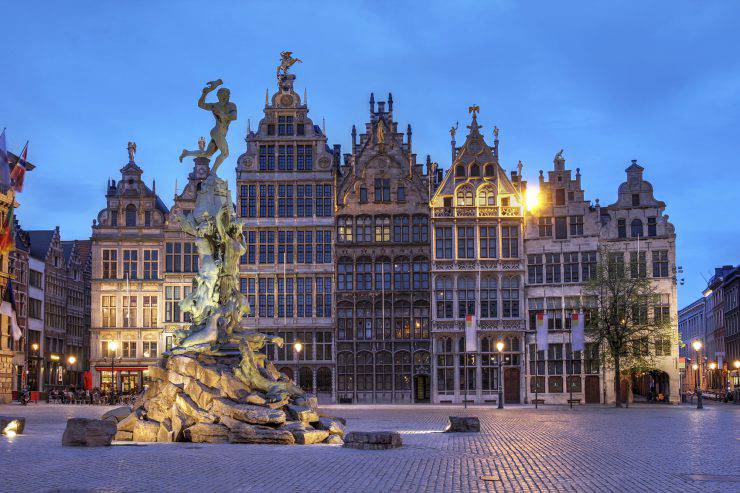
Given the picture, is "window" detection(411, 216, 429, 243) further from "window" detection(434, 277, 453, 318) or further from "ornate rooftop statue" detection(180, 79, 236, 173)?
"ornate rooftop statue" detection(180, 79, 236, 173)

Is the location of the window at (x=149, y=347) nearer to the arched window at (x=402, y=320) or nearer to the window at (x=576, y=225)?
the arched window at (x=402, y=320)

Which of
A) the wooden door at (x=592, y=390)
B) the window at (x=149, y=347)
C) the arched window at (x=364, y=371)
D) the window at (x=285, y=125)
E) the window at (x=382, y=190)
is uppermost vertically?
the window at (x=285, y=125)

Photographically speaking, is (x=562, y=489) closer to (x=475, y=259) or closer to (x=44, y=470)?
(x=44, y=470)

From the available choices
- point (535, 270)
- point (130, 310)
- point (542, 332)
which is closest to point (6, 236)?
point (130, 310)

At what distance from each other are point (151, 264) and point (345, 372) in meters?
17.5

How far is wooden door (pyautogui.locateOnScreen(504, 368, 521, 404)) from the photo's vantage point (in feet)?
221

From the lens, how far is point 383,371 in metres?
67.8

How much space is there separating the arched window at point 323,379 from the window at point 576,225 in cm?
2058

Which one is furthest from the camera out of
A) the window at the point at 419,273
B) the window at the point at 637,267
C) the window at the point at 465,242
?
the window at the point at 419,273

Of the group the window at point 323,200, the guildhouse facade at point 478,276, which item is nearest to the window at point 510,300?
the guildhouse facade at point 478,276

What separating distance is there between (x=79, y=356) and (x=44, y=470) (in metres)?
80.0

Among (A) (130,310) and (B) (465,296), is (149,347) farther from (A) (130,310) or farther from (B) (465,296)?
(B) (465,296)

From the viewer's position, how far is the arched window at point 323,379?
2687 inches

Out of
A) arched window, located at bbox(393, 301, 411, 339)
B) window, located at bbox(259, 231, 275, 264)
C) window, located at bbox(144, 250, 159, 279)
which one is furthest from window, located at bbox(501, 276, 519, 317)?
window, located at bbox(144, 250, 159, 279)
